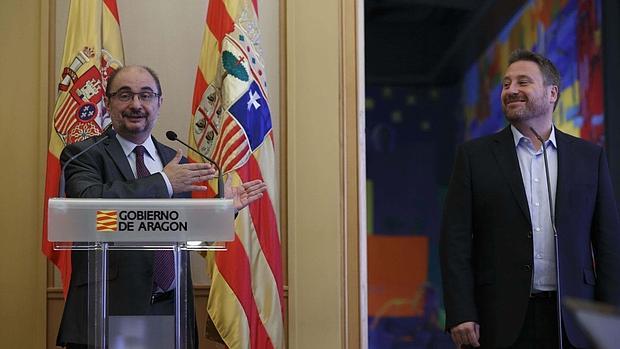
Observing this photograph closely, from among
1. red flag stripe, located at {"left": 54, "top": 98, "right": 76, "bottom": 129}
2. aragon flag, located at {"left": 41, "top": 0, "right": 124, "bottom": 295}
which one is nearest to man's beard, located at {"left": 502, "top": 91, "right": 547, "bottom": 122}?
aragon flag, located at {"left": 41, "top": 0, "right": 124, "bottom": 295}

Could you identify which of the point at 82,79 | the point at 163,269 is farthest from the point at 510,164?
the point at 82,79

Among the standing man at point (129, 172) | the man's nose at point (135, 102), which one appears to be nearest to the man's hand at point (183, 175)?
the standing man at point (129, 172)

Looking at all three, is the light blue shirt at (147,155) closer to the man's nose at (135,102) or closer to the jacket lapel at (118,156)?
the jacket lapel at (118,156)

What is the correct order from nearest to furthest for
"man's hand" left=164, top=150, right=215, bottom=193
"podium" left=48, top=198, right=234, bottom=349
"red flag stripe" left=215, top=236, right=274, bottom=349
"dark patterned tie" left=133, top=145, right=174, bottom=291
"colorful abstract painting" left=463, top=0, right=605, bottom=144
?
"podium" left=48, top=198, right=234, bottom=349 → "dark patterned tie" left=133, top=145, right=174, bottom=291 → "man's hand" left=164, top=150, right=215, bottom=193 → "red flag stripe" left=215, top=236, right=274, bottom=349 → "colorful abstract painting" left=463, top=0, right=605, bottom=144

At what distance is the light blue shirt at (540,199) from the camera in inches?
139

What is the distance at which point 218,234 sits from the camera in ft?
9.78

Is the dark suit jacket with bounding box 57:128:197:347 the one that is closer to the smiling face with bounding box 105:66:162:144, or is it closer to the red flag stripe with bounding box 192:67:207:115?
the smiling face with bounding box 105:66:162:144

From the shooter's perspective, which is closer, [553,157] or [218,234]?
[218,234]

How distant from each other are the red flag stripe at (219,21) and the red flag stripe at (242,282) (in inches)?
36.9

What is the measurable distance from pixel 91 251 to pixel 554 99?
185cm

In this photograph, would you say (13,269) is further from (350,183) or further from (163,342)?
(163,342)

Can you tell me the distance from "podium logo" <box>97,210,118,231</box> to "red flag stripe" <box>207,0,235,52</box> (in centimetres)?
173

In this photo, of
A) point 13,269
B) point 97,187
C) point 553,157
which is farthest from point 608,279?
point 13,269

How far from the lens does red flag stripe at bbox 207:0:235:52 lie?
4.50 meters
